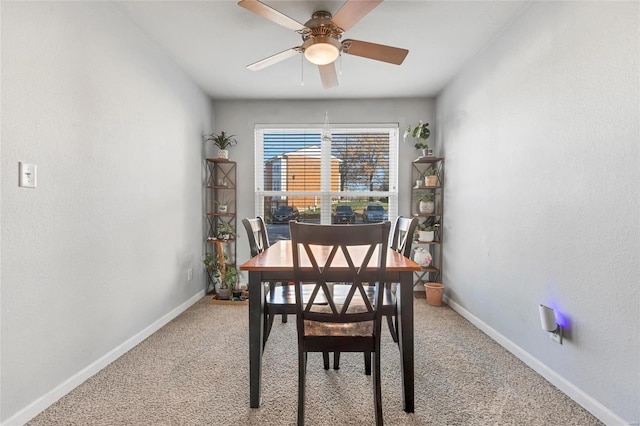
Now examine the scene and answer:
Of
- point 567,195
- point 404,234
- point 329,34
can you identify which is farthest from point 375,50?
point 567,195

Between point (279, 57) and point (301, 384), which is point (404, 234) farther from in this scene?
point (279, 57)

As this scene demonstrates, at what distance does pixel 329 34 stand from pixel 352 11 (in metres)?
0.29

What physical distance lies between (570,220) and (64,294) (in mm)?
2839

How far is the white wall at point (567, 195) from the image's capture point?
1401mm

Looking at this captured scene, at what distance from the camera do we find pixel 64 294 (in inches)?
67.6

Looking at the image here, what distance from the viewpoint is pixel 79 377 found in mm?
1804

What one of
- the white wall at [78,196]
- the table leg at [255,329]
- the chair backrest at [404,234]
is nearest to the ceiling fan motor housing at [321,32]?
the chair backrest at [404,234]

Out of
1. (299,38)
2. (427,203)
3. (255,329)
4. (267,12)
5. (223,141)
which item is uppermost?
(299,38)

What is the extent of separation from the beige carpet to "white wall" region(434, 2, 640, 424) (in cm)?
25

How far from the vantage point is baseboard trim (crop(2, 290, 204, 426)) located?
4.82 feet

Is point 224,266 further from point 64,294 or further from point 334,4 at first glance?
point 334,4

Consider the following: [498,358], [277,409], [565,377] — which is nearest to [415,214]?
[498,358]

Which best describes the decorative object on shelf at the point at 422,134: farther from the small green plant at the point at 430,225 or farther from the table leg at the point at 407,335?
the table leg at the point at 407,335

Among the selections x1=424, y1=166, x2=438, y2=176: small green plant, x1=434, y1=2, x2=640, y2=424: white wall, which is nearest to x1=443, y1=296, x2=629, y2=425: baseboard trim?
x1=434, y1=2, x2=640, y2=424: white wall
